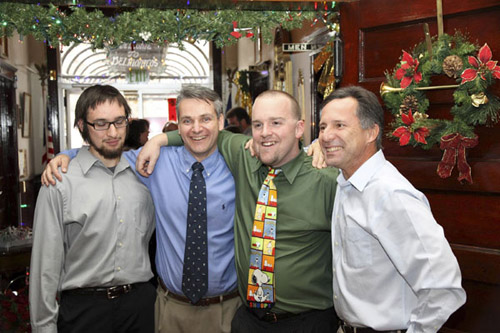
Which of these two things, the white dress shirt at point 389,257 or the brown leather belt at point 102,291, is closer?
the white dress shirt at point 389,257

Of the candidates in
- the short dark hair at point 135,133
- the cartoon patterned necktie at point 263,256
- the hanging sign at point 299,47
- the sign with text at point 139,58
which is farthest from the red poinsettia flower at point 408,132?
the sign with text at point 139,58

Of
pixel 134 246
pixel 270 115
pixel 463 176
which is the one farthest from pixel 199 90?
pixel 463 176

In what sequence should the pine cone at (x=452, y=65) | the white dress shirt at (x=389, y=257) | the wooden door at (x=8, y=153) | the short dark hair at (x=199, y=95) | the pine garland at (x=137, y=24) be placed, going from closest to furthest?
the white dress shirt at (x=389, y=257) → the pine cone at (x=452, y=65) → the short dark hair at (x=199, y=95) → the pine garland at (x=137, y=24) → the wooden door at (x=8, y=153)

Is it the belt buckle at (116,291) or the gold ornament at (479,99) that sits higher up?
the gold ornament at (479,99)

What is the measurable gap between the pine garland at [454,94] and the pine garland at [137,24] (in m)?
0.98

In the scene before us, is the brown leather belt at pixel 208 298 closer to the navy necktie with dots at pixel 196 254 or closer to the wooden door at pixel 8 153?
the navy necktie with dots at pixel 196 254

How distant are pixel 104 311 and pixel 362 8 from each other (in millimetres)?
1994

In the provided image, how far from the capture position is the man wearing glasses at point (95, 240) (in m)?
Answer: 2.06

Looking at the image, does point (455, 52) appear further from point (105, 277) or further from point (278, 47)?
point (278, 47)

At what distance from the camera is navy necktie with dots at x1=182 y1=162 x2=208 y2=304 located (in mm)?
2162

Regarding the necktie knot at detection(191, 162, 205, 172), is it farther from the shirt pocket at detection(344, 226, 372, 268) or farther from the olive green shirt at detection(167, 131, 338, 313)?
the shirt pocket at detection(344, 226, 372, 268)

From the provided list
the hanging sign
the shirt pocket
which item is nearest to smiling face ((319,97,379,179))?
the shirt pocket

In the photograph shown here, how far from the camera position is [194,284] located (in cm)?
216

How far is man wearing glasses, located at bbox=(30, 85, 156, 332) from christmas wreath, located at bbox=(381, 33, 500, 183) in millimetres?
1327
